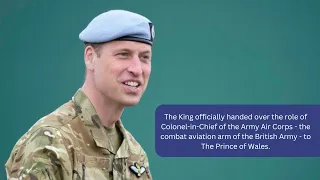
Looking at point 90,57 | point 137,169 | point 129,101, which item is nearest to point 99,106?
point 129,101

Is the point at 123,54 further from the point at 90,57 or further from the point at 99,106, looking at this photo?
the point at 99,106

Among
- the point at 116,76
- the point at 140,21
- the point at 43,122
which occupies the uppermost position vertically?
the point at 140,21

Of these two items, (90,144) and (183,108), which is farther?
(183,108)

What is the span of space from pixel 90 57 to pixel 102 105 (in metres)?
0.32

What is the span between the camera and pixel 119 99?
15.4 feet

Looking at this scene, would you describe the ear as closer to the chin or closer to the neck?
the neck

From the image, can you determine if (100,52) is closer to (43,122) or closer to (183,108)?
(43,122)

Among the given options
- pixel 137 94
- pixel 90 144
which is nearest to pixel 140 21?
pixel 137 94

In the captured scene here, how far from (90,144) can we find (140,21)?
87 cm

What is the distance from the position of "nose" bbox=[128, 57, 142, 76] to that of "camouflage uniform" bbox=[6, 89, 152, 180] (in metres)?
0.38

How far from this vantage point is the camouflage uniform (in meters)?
4.36

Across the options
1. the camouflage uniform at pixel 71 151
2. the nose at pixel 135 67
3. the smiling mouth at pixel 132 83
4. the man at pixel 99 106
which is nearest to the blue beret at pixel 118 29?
the man at pixel 99 106

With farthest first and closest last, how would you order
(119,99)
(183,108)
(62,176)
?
(183,108)
(119,99)
(62,176)

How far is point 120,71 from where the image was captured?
465 cm
